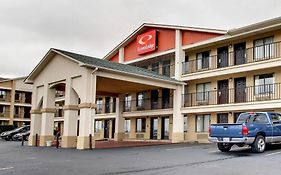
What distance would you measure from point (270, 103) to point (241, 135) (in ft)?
26.3

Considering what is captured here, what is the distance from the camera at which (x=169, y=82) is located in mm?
27266

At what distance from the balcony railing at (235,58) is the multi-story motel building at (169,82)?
7 cm

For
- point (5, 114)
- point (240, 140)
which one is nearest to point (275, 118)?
point (240, 140)

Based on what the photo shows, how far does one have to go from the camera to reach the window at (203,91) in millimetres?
27859

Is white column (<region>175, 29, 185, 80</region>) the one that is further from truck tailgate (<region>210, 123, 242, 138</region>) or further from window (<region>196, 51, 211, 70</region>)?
truck tailgate (<region>210, 123, 242, 138</region>)

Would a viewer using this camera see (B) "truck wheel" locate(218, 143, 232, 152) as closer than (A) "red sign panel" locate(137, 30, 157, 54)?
Yes

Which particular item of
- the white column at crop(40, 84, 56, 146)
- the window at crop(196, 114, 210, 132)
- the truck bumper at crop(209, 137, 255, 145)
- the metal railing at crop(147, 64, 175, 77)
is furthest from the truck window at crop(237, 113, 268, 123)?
the white column at crop(40, 84, 56, 146)

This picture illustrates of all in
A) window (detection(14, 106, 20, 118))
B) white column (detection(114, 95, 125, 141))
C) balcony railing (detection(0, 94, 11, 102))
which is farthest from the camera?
window (detection(14, 106, 20, 118))

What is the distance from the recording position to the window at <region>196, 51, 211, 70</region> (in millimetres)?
28156

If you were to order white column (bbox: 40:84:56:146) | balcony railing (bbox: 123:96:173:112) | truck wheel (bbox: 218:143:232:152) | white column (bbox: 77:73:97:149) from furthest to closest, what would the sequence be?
1. balcony railing (bbox: 123:96:173:112)
2. white column (bbox: 40:84:56:146)
3. white column (bbox: 77:73:97:149)
4. truck wheel (bbox: 218:143:232:152)

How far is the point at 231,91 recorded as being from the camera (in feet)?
85.7

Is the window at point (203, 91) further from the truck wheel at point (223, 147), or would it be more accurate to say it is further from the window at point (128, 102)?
the truck wheel at point (223, 147)

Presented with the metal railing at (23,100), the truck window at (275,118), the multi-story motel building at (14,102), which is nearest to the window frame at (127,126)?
the truck window at (275,118)

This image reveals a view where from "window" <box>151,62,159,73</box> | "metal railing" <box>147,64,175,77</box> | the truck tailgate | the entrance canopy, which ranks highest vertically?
"window" <box>151,62,159,73</box>
